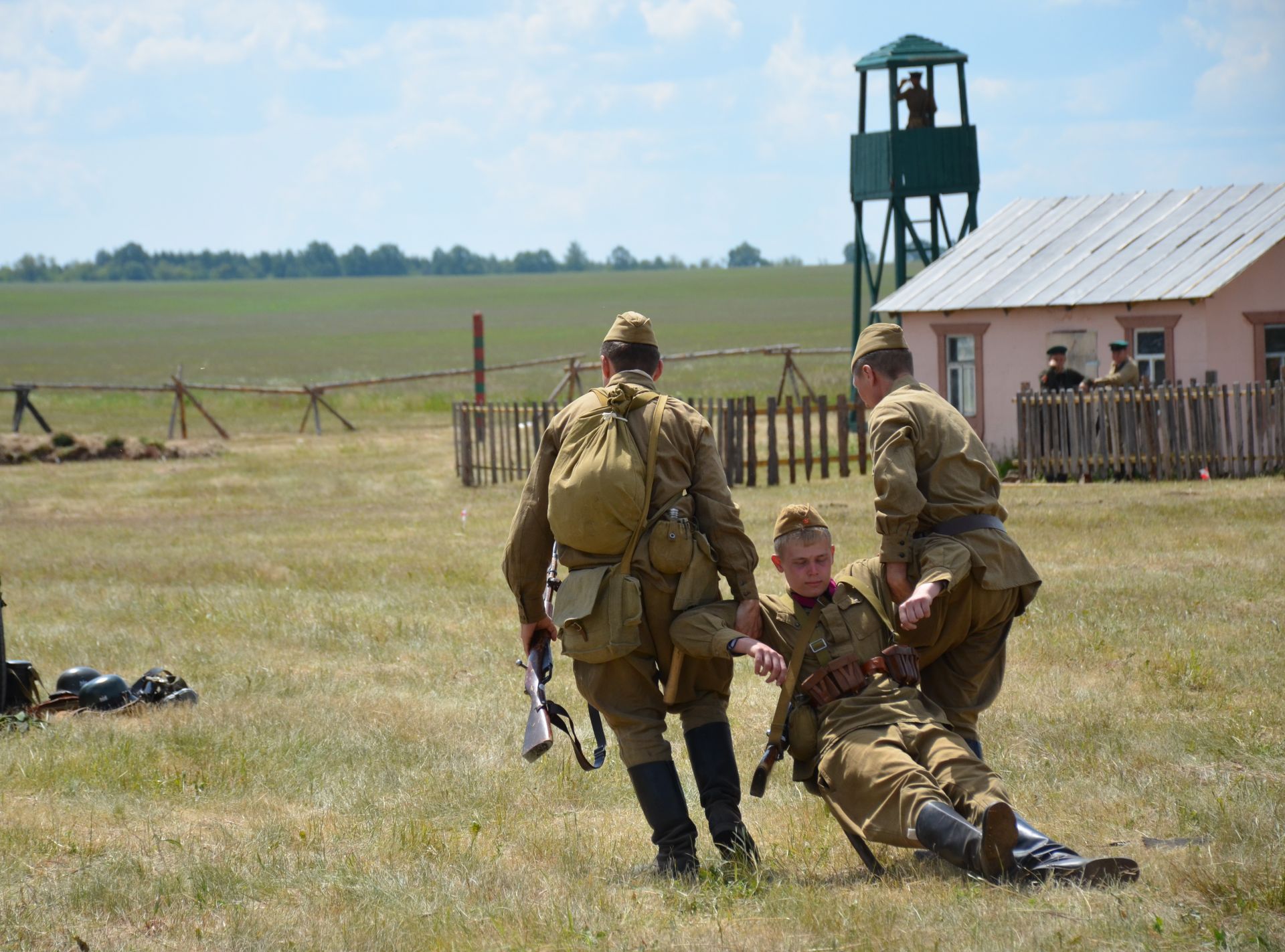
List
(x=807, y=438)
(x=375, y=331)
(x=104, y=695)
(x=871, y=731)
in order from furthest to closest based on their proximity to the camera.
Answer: (x=375, y=331), (x=807, y=438), (x=104, y=695), (x=871, y=731)

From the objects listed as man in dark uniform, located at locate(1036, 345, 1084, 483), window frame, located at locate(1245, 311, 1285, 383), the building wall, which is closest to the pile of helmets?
man in dark uniform, located at locate(1036, 345, 1084, 483)

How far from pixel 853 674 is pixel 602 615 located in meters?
0.87

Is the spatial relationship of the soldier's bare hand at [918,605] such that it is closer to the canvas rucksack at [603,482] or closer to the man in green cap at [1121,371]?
the canvas rucksack at [603,482]

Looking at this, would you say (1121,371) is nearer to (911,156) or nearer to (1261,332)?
(1261,332)

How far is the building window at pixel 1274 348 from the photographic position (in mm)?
19516

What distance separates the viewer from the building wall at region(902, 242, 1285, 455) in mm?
19484

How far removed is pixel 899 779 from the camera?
4.25m

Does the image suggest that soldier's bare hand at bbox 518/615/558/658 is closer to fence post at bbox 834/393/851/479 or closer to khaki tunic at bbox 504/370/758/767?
khaki tunic at bbox 504/370/758/767

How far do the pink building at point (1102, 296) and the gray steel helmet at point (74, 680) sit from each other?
15.7 m

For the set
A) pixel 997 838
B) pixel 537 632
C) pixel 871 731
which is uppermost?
pixel 537 632

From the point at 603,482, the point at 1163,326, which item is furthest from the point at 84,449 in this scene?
the point at 603,482

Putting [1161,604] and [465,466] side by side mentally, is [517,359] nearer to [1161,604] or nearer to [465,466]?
[465,466]

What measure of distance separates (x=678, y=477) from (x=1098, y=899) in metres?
1.90

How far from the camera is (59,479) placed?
896 inches
